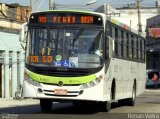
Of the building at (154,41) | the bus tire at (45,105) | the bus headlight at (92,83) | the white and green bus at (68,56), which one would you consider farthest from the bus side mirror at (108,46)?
the building at (154,41)

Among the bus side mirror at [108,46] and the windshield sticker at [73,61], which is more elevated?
the bus side mirror at [108,46]

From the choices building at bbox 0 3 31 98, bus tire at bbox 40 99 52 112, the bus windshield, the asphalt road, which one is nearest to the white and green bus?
the bus windshield

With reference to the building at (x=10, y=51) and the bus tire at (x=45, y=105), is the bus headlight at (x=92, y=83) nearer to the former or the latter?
the bus tire at (x=45, y=105)

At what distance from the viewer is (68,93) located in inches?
745

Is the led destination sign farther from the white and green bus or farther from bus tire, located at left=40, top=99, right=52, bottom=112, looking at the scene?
bus tire, located at left=40, top=99, right=52, bottom=112

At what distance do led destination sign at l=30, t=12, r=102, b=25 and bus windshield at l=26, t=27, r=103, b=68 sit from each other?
0.27m

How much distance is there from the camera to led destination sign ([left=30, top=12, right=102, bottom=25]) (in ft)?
63.8

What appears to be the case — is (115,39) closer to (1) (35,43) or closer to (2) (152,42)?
(1) (35,43)

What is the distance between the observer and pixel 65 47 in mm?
19094

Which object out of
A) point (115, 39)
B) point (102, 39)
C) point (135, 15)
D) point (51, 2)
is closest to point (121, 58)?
point (115, 39)

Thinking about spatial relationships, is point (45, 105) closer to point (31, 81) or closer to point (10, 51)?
point (31, 81)

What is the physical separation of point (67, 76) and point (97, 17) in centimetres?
231

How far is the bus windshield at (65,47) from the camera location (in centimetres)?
1892

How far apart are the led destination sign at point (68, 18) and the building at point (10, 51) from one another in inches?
753
